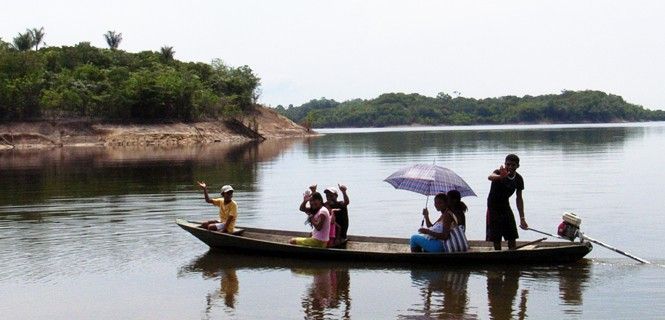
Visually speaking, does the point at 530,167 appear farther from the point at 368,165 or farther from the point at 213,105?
the point at 213,105

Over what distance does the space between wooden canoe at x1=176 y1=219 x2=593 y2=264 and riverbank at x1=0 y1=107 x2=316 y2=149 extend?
58.8m

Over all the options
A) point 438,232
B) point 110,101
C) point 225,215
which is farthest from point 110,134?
point 438,232

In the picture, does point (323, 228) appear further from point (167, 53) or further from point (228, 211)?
point (167, 53)

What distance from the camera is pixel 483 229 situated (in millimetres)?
19203

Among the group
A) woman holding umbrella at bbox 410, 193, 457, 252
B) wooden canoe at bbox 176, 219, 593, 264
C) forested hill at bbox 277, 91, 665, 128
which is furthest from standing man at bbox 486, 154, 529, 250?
forested hill at bbox 277, 91, 665, 128

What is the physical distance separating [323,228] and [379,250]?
1260mm

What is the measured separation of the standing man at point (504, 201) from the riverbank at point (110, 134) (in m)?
62.7

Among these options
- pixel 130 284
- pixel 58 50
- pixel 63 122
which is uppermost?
pixel 58 50

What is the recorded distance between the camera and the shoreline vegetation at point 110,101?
239 ft

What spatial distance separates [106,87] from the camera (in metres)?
78.4

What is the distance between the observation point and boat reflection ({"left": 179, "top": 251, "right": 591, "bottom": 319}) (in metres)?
11.8

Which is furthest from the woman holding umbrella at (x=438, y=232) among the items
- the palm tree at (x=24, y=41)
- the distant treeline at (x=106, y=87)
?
the palm tree at (x=24, y=41)

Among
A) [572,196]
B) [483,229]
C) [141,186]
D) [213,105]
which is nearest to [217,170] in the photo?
[141,186]

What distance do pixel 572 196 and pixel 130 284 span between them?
1629cm
